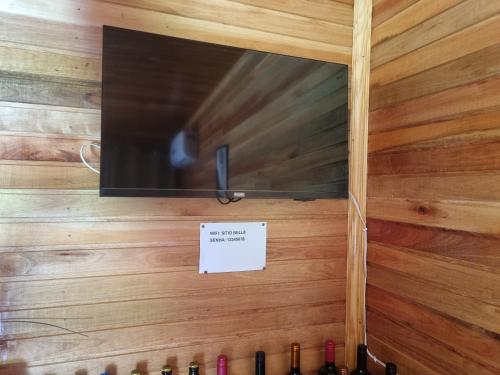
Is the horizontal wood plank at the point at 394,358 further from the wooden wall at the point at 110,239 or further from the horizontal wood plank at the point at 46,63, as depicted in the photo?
the horizontal wood plank at the point at 46,63

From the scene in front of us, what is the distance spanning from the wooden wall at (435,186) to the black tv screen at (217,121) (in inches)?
8.3

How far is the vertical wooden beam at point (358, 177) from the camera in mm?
1503

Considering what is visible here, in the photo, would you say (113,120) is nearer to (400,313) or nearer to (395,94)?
(395,94)

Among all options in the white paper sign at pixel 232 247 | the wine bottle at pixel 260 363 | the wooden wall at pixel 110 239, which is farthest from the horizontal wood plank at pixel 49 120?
the wine bottle at pixel 260 363

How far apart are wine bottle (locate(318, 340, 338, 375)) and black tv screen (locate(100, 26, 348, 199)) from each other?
0.59 meters

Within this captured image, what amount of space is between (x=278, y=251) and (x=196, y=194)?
0.46m

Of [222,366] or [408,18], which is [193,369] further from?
[408,18]

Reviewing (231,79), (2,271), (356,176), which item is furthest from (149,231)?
(356,176)

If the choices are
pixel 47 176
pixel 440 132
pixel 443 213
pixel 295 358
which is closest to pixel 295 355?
pixel 295 358

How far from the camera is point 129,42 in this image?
1.12 metres

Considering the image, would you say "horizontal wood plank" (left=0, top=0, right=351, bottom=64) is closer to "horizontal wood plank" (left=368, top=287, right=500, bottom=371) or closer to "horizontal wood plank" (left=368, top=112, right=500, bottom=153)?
"horizontal wood plank" (left=368, top=112, right=500, bottom=153)

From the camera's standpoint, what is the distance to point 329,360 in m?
1.34

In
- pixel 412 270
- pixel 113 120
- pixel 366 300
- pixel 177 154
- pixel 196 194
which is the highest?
pixel 113 120

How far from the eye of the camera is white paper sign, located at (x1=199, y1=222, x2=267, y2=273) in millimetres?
1312
